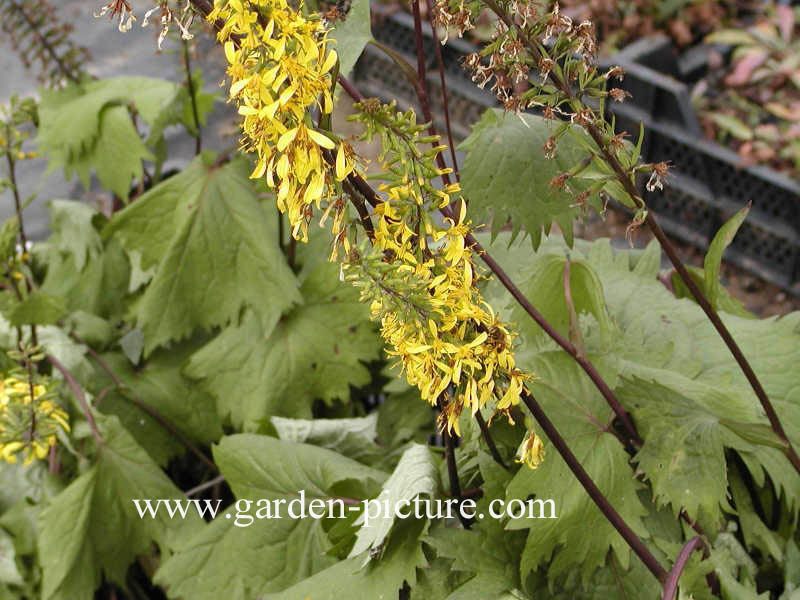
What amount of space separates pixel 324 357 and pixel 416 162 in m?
0.69

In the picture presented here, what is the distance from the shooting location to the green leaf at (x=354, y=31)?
0.76 m

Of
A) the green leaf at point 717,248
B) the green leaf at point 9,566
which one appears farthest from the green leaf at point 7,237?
the green leaf at point 717,248

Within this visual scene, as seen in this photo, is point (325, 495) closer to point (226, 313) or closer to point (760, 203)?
point (226, 313)

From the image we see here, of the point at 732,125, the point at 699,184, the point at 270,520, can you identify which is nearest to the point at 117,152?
the point at 270,520

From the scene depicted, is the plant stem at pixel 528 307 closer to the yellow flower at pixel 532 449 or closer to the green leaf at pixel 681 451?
the green leaf at pixel 681 451

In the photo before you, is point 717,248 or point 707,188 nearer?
point 717,248

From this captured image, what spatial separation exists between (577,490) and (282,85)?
0.50 metres

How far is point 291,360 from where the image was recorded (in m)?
1.25

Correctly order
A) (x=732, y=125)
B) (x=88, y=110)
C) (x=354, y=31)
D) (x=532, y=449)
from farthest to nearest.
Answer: (x=732, y=125), (x=88, y=110), (x=354, y=31), (x=532, y=449)

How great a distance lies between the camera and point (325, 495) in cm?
102

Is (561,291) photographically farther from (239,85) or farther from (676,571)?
(239,85)

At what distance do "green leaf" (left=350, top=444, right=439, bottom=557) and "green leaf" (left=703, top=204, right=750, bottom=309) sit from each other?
1.04 feet

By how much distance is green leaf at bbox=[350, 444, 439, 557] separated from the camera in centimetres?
84

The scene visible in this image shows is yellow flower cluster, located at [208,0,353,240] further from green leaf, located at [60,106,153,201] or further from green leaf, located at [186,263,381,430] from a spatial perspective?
green leaf, located at [60,106,153,201]
